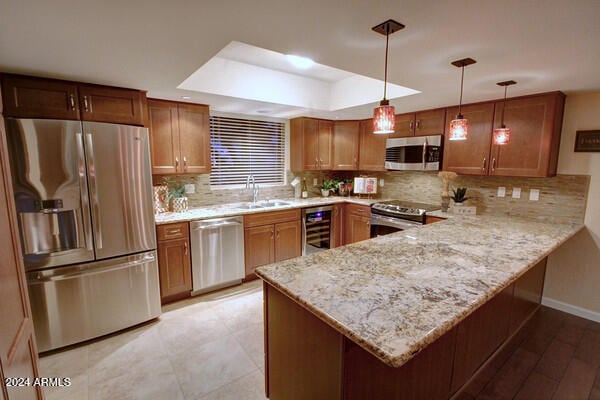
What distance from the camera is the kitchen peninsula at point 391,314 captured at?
41.8 inches

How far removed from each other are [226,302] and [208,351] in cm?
77

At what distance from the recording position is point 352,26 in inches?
54.3

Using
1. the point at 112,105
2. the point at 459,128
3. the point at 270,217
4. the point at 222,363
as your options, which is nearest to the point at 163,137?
the point at 112,105

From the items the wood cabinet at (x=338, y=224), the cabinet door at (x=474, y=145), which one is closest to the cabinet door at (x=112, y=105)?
the wood cabinet at (x=338, y=224)

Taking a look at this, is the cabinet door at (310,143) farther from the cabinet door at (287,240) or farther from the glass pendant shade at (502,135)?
the glass pendant shade at (502,135)

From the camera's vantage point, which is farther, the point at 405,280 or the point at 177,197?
the point at 177,197

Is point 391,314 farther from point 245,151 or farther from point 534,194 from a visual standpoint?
point 245,151

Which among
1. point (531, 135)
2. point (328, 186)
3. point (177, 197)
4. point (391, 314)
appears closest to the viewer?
point (391, 314)

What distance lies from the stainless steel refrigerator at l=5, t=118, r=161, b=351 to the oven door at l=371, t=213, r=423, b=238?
8.81 ft

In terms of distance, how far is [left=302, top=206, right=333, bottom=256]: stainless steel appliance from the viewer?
3.85 meters

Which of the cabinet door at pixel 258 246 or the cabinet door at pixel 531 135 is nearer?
the cabinet door at pixel 531 135

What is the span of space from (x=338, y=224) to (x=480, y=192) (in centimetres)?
187

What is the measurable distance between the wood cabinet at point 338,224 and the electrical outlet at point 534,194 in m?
2.21

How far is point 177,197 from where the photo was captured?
10.6ft
